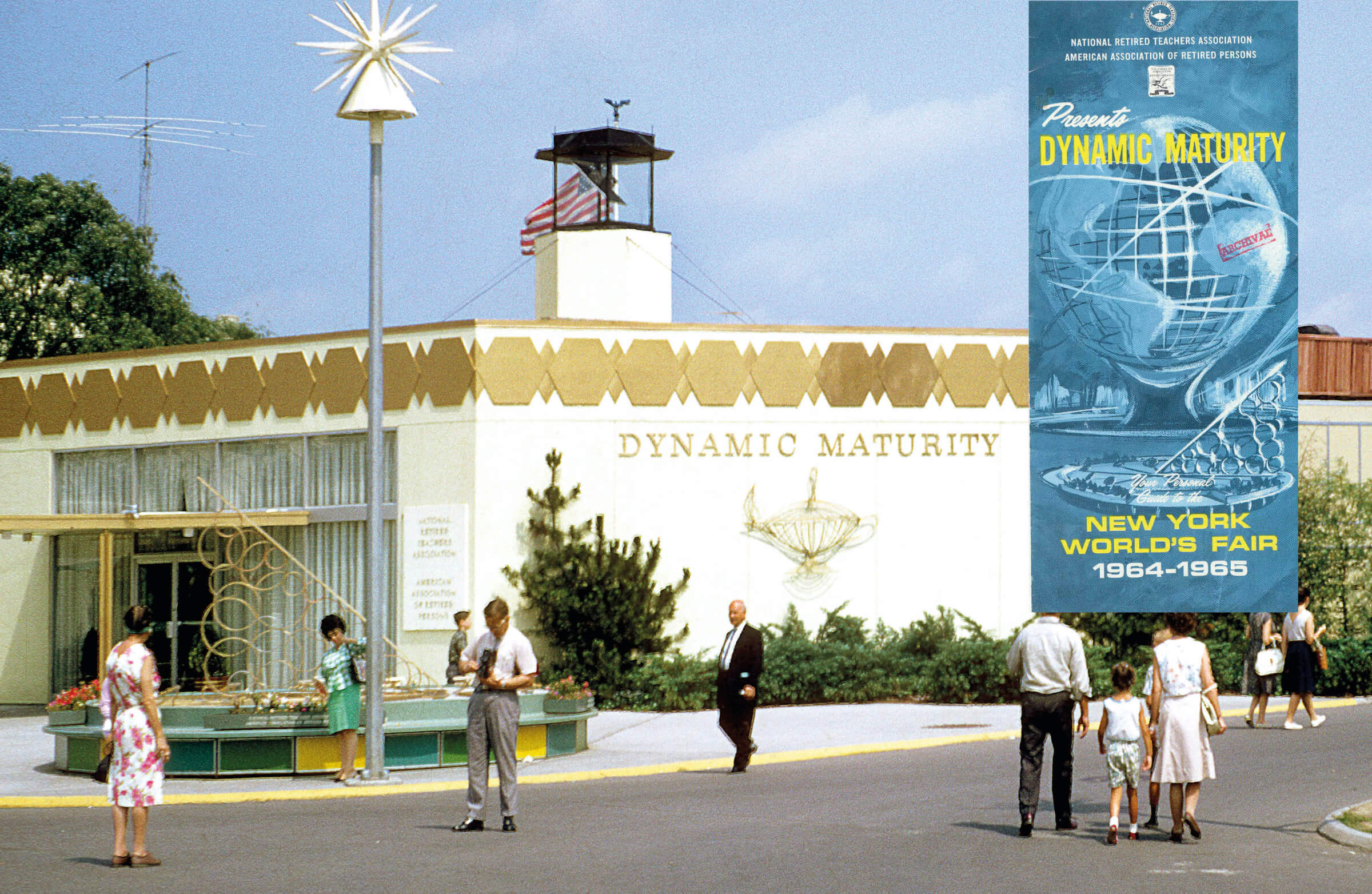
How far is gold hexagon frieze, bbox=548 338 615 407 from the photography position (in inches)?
952

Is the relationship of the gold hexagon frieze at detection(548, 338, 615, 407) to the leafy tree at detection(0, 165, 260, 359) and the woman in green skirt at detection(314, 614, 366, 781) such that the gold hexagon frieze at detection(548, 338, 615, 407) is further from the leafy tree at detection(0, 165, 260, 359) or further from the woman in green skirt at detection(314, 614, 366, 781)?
the leafy tree at detection(0, 165, 260, 359)

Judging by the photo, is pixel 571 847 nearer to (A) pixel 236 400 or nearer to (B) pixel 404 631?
(B) pixel 404 631

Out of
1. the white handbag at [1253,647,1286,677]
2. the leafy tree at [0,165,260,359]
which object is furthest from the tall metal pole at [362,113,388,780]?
the leafy tree at [0,165,260,359]

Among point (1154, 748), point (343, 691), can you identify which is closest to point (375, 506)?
point (343, 691)

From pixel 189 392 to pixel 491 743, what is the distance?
1507cm

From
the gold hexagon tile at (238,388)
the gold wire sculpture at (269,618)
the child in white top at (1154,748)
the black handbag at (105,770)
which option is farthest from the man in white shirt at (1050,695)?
the gold hexagon tile at (238,388)

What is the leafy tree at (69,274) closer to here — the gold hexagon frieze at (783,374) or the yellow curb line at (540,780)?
the gold hexagon frieze at (783,374)

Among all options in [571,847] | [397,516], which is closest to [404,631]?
[397,516]

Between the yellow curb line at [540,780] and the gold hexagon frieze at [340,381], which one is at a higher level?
the gold hexagon frieze at [340,381]

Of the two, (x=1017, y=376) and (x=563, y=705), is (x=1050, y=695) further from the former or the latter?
(x=1017, y=376)

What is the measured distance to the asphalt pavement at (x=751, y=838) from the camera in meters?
10.5

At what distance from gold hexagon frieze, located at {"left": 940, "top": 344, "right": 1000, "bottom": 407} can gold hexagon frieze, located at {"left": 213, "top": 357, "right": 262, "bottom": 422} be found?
10.7 metres

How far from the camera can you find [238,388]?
25875 mm

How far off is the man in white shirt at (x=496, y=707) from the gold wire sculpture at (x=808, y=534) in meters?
11.7
